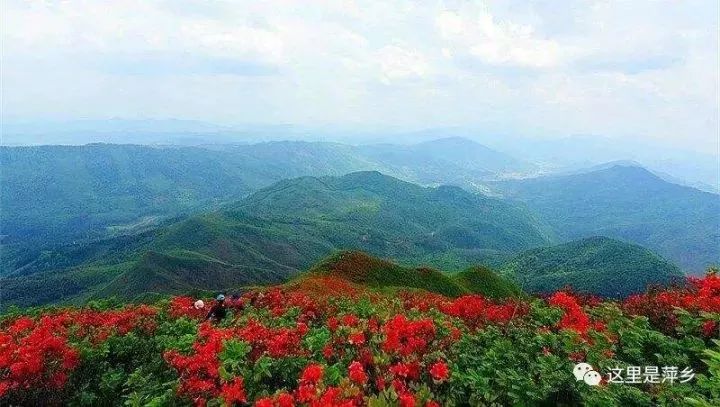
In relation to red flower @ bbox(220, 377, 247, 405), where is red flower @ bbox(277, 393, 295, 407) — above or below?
above

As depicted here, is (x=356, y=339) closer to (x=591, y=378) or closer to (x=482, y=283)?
(x=591, y=378)

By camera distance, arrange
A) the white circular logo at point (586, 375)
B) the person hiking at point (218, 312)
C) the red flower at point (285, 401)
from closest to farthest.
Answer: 1. the red flower at point (285, 401)
2. the white circular logo at point (586, 375)
3. the person hiking at point (218, 312)

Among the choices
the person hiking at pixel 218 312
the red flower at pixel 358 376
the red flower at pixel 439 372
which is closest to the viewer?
the red flower at pixel 358 376

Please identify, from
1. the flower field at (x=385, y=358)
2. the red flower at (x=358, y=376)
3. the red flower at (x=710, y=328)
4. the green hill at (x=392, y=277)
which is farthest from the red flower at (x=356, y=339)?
the green hill at (x=392, y=277)

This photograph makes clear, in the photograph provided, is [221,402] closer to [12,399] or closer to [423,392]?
[423,392]

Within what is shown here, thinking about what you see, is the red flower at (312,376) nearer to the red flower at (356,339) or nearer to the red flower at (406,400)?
the red flower at (406,400)

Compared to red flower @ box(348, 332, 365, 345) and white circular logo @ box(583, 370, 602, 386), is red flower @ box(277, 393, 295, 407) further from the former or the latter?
white circular logo @ box(583, 370, 602, 386)

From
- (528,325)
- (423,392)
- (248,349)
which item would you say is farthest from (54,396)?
(528,325)

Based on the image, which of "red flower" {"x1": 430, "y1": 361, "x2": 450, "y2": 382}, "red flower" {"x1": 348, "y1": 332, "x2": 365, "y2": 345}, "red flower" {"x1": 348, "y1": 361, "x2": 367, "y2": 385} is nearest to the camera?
"red flower" {"x1": 348, "y1": 361, "x2": 367, "y2": 385}

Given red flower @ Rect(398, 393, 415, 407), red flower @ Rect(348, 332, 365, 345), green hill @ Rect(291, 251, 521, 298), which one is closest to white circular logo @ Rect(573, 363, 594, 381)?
red flower @ Rect(398, 393, 415, 407)

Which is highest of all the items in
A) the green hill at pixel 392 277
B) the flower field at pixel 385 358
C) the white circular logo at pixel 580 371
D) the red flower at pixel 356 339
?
the white circular logo at pixel 580 371
